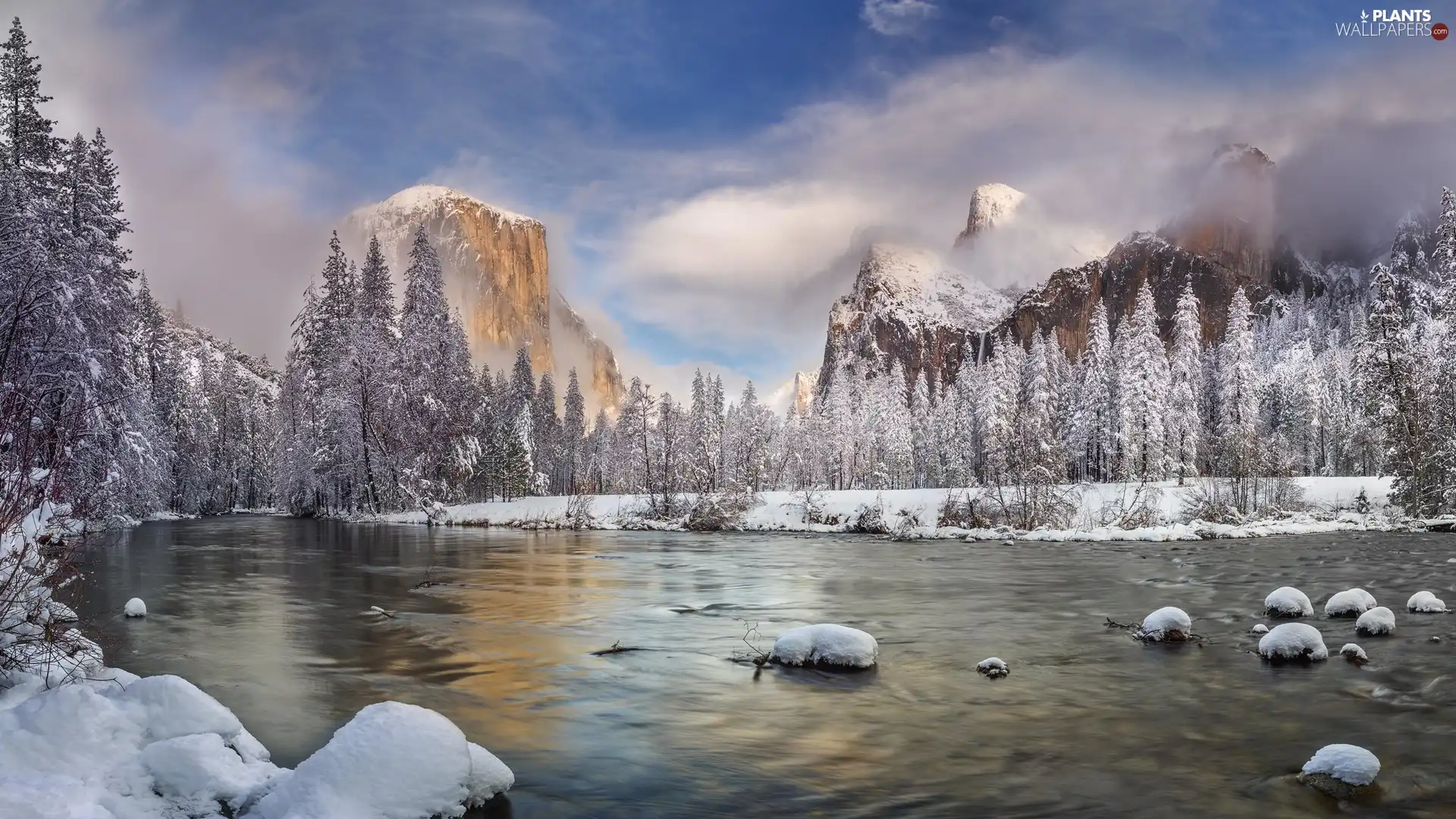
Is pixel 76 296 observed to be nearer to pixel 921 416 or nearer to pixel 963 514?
pixel 963 514

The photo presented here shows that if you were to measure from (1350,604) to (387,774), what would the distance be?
1606cm

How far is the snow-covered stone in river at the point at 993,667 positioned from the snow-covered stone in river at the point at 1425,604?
899cm

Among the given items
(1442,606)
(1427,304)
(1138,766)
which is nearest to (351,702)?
(1138,766)

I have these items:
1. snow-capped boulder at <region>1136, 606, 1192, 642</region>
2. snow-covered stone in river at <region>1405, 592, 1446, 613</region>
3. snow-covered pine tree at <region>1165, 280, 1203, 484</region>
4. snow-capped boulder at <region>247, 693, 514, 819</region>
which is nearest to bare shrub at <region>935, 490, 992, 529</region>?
snow-covered stone in river at <region>1405, 592, 1446, 613</region>

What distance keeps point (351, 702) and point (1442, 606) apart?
58.9ft

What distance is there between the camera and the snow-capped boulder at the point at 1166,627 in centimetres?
1328

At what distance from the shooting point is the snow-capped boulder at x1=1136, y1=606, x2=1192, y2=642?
13281 mm

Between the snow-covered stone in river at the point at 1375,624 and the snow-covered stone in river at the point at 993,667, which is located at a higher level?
the snow-covered stone in river at the point at 1375,624

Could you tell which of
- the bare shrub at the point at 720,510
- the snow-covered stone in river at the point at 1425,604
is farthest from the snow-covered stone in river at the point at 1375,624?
the bare shrub at the point at 720,510

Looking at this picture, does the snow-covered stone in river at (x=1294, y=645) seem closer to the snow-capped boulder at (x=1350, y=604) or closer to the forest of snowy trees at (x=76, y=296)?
the snow-capped boulder at (x=1350, y=604)

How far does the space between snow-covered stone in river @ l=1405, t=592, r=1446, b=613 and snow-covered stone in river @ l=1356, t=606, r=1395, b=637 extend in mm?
2488

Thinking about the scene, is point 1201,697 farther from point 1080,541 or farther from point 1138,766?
point 1080,541

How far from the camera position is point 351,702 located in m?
10.1

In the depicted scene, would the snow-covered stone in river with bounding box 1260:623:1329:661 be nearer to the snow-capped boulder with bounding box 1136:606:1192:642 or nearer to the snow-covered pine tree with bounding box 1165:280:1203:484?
the snow-capped boulder with bounding box 1136:606:1192:642
